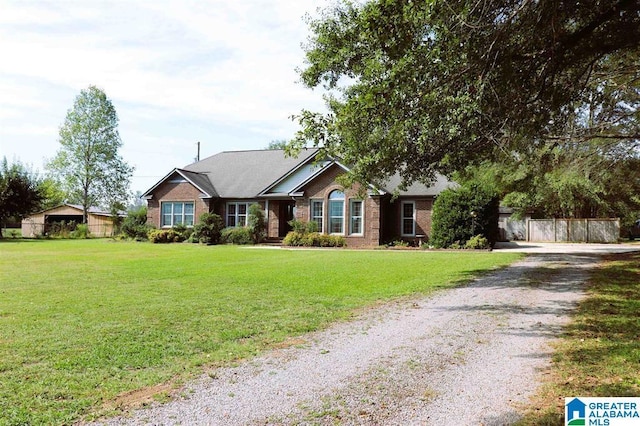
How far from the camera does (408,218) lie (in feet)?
96.9

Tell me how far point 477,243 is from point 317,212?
32.1 feet

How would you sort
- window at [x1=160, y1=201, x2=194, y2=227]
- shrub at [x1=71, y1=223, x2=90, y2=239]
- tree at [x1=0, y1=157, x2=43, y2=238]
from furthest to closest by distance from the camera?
shrub at [x1=71, y1=223, x2=90, y2=239]
tree at [x1=0, y1=157, x2=43, y2=238]
window at [x1=160, y1=201, x2=194, y2=227]

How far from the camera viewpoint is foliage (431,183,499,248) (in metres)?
25.0

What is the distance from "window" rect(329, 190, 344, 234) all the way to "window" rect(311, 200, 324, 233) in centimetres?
62

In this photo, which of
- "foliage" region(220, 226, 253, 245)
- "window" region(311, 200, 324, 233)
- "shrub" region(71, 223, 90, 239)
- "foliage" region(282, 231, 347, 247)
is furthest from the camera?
"shrub" region(71, 223, 90, 239)

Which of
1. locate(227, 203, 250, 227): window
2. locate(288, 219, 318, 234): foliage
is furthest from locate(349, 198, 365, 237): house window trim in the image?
locate(227, 203, 250, 227): window

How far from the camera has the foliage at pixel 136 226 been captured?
113ft

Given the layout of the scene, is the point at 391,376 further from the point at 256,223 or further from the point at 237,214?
the point at 237,214

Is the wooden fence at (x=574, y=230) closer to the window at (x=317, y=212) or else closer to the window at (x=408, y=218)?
the window at (x=408, y=218)

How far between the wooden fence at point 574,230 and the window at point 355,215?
48.4 feet

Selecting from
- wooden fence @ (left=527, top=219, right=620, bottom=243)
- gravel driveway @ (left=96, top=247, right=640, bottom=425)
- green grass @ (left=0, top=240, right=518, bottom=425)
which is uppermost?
wooden fence @ (left=527, top=219, right=620, bottom=243)

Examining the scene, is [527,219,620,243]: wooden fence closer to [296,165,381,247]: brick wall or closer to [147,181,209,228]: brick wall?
[296,165,381,247]: brick wall

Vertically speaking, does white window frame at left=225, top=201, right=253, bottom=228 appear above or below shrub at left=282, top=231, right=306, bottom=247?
above

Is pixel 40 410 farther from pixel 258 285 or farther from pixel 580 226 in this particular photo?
pixel 580 226
